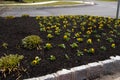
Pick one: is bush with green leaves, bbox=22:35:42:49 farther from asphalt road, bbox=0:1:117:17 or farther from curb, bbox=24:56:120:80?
asphalt road, bbox=0:1:117:17

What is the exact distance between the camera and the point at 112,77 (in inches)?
206

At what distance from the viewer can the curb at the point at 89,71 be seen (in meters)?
4.73

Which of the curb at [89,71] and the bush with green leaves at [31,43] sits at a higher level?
the bush with green leaves at [31,43]

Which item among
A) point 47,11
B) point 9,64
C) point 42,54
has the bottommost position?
point 47,11

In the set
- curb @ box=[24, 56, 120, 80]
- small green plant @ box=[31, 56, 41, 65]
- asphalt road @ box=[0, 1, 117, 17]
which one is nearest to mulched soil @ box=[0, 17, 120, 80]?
small green plant @ box=[31, 56, 41, 65]

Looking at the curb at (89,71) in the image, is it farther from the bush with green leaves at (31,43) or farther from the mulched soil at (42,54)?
the bush with green leaves at (31,43)

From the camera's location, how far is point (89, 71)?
507 centimetres

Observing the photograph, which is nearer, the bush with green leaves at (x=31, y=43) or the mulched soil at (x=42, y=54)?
the mulched soil at (x=42, y=54)

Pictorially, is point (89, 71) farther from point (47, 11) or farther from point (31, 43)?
point (47, 11)

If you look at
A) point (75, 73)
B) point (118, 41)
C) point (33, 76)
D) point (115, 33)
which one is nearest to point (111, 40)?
point (118, 41)

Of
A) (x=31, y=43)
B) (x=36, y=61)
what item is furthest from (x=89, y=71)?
(x=31, y=43)

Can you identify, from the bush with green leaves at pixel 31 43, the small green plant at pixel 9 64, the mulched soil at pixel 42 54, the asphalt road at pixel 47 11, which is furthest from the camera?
the asphalt road at pixel 47 11

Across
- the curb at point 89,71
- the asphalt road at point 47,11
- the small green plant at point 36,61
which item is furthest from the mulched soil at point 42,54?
the asphalt road at point 47,11

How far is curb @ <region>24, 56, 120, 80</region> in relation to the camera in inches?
186
